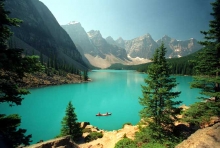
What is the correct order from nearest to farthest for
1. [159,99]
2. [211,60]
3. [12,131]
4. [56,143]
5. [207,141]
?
[207,141], [12,131], [56,143], [211,60], [159,99]

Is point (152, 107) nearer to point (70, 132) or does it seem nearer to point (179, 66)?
point (70, 132)

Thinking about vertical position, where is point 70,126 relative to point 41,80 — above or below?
below

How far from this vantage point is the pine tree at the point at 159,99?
16062mm

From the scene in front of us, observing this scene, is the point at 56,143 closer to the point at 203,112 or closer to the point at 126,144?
the point at 126,144

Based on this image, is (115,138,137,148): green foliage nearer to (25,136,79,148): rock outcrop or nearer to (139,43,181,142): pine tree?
(139,43,181,142): pine tree

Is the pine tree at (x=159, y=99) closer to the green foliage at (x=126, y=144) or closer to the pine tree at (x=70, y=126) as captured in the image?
the green foliage at (x=126, y=144)

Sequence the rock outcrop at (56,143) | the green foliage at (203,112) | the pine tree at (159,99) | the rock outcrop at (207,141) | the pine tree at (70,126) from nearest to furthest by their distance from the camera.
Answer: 1. the rock outcrop at (207,141)
2. the rock outcrop at (56,143)
3. the green foliage at (203,112)
4. the pine tree at (159,99)
5. the pine tree at (70,126)

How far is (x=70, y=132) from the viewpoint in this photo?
21547 millimetres

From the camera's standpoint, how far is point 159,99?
16.6 metres

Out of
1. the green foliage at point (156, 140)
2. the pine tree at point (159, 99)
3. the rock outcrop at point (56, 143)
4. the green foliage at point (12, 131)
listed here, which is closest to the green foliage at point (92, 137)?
the green foliage at point (156, 140)

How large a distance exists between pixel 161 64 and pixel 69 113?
1516 centimetres

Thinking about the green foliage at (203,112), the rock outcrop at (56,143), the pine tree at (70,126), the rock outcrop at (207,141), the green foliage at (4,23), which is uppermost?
the green foliage at (4,23)

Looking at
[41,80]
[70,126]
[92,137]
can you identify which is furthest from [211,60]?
[41,80]

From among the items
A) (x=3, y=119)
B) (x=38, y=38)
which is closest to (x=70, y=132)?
(x=3, y=119)
